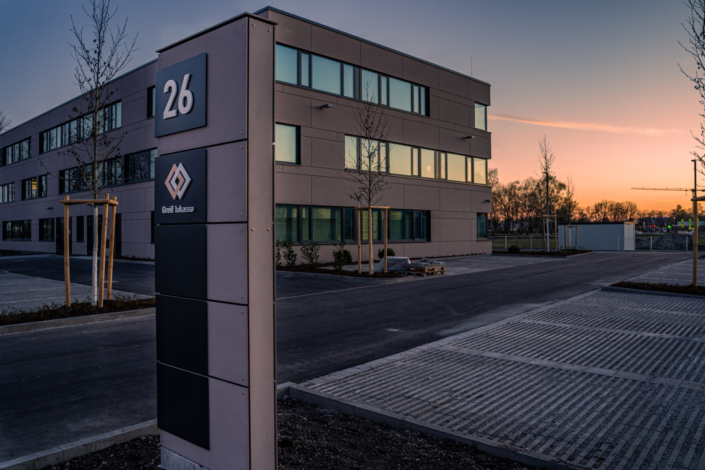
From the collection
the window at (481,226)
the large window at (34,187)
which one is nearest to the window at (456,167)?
the window at (481,226)

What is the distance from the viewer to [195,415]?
360cm

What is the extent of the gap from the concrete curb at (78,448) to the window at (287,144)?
65.5ft

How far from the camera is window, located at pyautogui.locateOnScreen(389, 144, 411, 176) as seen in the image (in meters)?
29.5

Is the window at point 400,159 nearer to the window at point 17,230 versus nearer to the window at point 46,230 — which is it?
the window at point 46,230

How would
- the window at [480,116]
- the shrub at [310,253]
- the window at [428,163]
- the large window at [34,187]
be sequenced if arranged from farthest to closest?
the large window at [34,187]
the window at [480,116]
the window at [428,163]
the shrub at [310,253]

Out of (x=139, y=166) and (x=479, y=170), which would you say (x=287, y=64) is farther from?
(x=479, y=170)

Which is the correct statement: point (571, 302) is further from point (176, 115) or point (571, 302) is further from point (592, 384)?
point (176, 115)

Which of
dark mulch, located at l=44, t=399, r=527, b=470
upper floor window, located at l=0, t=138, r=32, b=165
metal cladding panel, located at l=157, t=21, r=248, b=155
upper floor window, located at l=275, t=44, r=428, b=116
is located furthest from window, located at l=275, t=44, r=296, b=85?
upper floor window, located at l=0, t=138, r=32, b=165

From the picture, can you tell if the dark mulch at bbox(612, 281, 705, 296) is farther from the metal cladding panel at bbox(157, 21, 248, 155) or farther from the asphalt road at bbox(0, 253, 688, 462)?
the metal cladding panel at bbox(157, 21, 248, 155)

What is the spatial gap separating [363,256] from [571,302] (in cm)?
1552

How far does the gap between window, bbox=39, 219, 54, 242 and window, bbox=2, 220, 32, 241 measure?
250 cm

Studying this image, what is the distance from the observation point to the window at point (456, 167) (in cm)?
3392

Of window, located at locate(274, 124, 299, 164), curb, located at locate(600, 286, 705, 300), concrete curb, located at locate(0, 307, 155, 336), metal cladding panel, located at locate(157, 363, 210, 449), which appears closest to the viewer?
metal cladding panel, located at locate(157, 363, 210, 449)

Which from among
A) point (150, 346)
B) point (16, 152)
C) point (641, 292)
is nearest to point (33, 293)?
point (150, 346)
